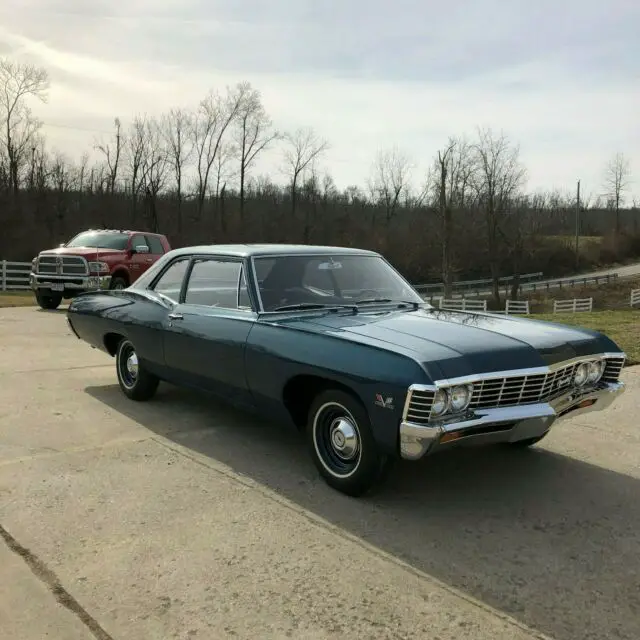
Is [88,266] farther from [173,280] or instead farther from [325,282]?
[325,282]

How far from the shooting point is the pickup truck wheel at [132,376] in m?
6.01

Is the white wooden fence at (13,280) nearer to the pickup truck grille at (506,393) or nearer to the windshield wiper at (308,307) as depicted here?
the windshield wiper at (308,307)

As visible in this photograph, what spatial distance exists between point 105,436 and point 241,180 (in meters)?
56.6

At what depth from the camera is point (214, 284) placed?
209 inches

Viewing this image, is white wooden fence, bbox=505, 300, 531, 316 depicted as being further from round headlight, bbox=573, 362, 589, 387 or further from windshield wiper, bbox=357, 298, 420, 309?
round headlight, bbox=573, 362, 589, 387

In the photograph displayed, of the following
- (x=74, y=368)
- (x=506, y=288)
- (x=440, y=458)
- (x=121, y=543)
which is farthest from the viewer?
(x=506, y=288)

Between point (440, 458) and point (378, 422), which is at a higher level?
point (378, 422)

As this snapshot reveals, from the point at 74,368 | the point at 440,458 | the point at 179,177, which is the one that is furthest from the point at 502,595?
the point at 179,177

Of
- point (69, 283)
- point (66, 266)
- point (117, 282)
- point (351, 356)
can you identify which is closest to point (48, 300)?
point (69, 283)

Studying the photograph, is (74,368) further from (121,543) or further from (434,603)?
(434,603)

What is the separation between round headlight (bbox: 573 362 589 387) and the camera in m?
4.22

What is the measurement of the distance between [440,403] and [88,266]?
1314cm

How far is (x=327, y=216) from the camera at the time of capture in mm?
70625

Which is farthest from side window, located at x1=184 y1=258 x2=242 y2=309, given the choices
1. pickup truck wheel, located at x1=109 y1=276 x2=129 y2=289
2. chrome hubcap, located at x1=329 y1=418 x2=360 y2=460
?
pickup truck wheel, located at x1=109 y1=276 x2=129 y2=289
